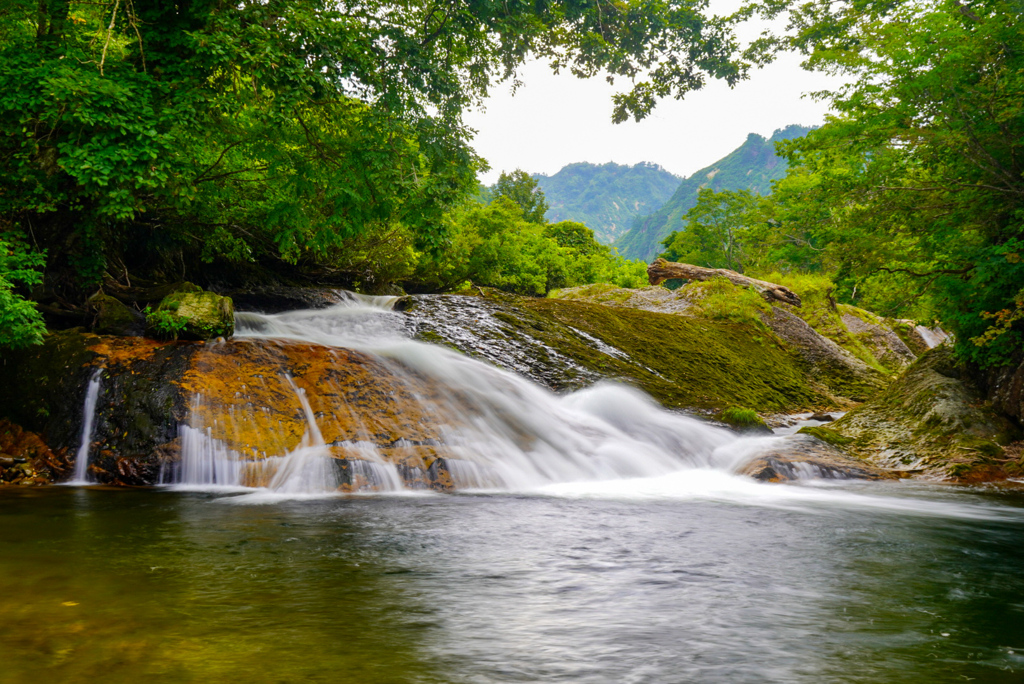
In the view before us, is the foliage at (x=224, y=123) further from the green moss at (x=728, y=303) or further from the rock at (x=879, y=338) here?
the rock at (x=879, y=338)

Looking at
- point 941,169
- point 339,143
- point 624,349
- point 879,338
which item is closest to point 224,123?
point 339,143

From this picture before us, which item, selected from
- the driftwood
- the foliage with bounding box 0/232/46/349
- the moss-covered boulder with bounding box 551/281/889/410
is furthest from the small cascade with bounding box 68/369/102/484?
the driftwood

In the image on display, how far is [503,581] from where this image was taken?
14.5ft

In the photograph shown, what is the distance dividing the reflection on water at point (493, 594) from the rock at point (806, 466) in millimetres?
2372

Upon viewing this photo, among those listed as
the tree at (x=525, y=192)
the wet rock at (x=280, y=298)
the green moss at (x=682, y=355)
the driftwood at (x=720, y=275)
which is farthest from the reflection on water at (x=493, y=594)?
the tree at (x=525, y=192)

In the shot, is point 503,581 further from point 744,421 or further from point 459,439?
point 744,421

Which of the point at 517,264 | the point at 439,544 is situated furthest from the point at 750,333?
the point at 517,264

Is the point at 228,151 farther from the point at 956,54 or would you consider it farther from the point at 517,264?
the point at 517,264

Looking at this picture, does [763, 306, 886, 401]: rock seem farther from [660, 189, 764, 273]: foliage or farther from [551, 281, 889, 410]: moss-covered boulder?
[660, 189, 764, 273]: foliage

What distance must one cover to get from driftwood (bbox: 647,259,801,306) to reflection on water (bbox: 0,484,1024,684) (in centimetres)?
1585

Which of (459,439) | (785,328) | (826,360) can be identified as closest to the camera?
(459,439)

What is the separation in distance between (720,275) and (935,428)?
486 inches

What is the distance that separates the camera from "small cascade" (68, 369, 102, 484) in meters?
7.86

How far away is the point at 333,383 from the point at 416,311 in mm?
5924
